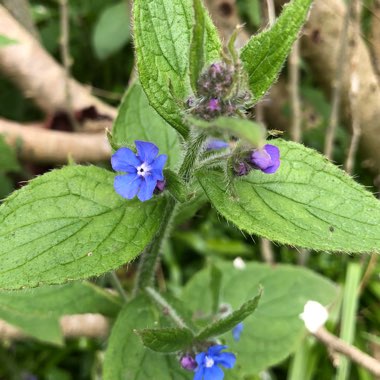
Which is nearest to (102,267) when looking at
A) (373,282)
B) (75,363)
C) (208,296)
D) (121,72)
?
(208,296)

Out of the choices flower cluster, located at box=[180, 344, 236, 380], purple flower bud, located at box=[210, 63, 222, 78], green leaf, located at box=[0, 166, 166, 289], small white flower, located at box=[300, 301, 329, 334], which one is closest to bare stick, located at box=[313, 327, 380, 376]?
small white flower, located at box=[300, 301, 329, 334]

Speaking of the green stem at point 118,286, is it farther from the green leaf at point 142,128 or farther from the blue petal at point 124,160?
the blue petal at point 124,160

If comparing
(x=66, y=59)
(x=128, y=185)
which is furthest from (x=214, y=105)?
(x=66, y=59)

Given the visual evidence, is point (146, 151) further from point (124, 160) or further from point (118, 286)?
point (118, 286)

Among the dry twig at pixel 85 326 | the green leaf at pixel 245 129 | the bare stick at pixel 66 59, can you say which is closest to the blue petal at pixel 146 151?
the green leaf at pixel 245 129

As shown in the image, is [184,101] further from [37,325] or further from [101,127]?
[101,127]

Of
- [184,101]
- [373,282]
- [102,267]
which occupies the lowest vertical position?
[373,282]

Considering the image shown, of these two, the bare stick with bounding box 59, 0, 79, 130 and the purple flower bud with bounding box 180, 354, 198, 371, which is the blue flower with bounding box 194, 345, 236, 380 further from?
the bare stick with bounding box 59, 0, 79, 130
